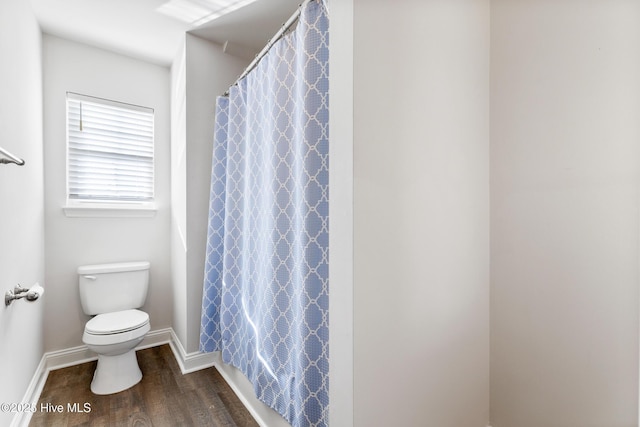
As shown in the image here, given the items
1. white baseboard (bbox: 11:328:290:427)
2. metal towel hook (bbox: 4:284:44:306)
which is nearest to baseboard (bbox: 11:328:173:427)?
white baseboard (bbox: 11:328:290:427)

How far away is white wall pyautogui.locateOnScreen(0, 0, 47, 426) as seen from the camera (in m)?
1.35

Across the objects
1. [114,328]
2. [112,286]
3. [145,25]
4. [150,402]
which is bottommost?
[150,402]

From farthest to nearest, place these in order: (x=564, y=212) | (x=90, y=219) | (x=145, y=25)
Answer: (x=90, y=219), (x=145, y=25), (x=564, y=212)

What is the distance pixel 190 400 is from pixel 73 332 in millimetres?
1210

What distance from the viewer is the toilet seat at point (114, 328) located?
1800 mm

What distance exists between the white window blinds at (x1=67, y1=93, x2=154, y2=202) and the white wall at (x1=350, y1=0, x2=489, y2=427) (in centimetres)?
229

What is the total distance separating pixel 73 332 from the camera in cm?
226

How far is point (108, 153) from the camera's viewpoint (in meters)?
2.39

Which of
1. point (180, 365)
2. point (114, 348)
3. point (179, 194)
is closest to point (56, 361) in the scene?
point (114, 348)

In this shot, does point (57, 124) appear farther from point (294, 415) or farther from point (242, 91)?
point (294, 415)

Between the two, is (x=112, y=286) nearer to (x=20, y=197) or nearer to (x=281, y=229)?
(x=20, y=197)

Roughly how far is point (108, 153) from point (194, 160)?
→ 2.62 feet

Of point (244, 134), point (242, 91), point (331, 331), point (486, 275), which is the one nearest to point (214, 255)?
point (244, 134)

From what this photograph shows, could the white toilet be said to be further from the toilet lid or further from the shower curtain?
the shower curtain
